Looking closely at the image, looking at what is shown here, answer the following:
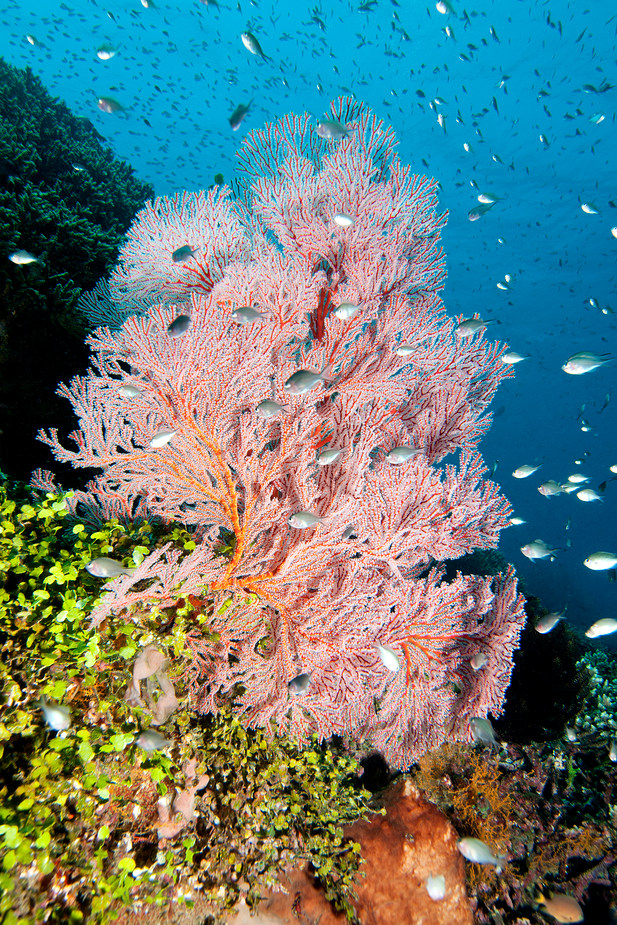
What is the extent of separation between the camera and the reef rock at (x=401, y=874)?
3391mm

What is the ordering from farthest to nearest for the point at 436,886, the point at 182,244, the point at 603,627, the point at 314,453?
the point at 603,627 < the point at 182,244 < the point at 436,886 < the point at 314,453

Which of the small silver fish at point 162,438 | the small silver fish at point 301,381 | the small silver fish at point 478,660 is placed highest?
the small silver fish at point 301,381

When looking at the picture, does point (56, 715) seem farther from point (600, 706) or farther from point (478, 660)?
point (600, 706)

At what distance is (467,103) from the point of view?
100 ft

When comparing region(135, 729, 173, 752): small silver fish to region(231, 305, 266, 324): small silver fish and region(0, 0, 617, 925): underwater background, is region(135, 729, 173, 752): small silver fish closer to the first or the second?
region(0, 0, 617, 925): underwater background

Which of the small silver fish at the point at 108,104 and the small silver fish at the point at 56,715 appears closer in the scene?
the small silver fish at the point at 56,715

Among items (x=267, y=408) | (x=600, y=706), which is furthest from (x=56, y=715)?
(x=600, y=706)

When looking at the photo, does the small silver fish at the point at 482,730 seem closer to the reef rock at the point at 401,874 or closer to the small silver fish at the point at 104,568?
the reef rock at the point at 401,874

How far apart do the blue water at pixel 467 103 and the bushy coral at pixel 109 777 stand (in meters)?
17.5

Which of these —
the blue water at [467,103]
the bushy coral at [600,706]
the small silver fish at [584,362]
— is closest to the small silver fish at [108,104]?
the small silver fish at [584,362]

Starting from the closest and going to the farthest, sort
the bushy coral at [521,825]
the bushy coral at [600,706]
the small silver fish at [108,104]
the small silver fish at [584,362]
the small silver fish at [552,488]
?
the bushy coral at [521,825] < the small silver fish at [584,362] < the bushy coral at [600,706] < the small silver fish at [108,104] < the small silver fish at [552,488]

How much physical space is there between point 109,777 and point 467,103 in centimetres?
4296

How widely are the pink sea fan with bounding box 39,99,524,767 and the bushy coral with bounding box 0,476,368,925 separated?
250 mm

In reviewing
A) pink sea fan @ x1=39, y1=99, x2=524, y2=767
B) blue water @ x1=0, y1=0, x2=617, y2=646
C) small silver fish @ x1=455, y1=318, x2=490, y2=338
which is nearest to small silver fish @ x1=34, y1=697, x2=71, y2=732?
pink sea fan @ x1=39, y1=99, x2=524, y2=767
